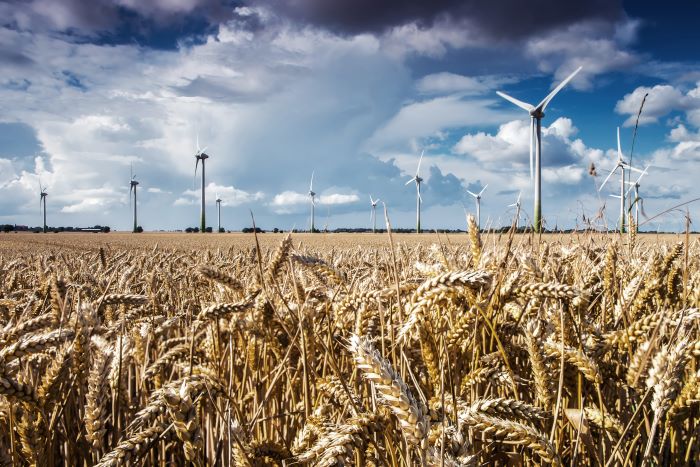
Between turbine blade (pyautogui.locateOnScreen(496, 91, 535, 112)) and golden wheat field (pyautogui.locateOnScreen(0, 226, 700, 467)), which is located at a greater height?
turbine blade (pyautogui.locateOnScreen(496, 91, 535, 112))

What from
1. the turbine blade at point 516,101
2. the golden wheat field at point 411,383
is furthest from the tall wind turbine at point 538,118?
the golden wheat field at point 411,383

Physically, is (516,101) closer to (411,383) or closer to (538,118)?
(538,118)

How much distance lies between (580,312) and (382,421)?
45.4 inches

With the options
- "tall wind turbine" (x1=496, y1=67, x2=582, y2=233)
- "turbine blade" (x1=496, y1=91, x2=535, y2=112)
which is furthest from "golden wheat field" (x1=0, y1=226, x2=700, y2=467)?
"turbine blade" (x1=496, y1=91, x2=535, y2=112)

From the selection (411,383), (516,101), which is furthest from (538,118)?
(411,383)

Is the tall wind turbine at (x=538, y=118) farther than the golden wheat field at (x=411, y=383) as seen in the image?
Yes

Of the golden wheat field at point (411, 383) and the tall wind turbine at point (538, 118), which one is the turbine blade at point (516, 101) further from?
the golden wheat field at point (411, 383)

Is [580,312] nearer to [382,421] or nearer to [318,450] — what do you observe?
[382,421]

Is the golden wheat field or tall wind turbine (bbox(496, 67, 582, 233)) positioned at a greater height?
tall wind turbine (bbox(496, 67, 582, 233))

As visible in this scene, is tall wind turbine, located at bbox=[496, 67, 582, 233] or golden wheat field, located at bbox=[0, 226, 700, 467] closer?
golden wheat field, located at bbox=[0, 226, 700, 467]

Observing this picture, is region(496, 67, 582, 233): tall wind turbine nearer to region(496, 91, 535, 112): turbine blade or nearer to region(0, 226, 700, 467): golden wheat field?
region(496, 91, 535, 112): turbine blade

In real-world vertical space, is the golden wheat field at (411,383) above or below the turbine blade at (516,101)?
below

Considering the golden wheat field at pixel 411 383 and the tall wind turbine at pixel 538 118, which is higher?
the tall wind turbine at pixel 538 118

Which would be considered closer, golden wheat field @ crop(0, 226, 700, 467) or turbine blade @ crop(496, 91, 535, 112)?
golden wheat field @ crop(0, 226, 700, 467)
